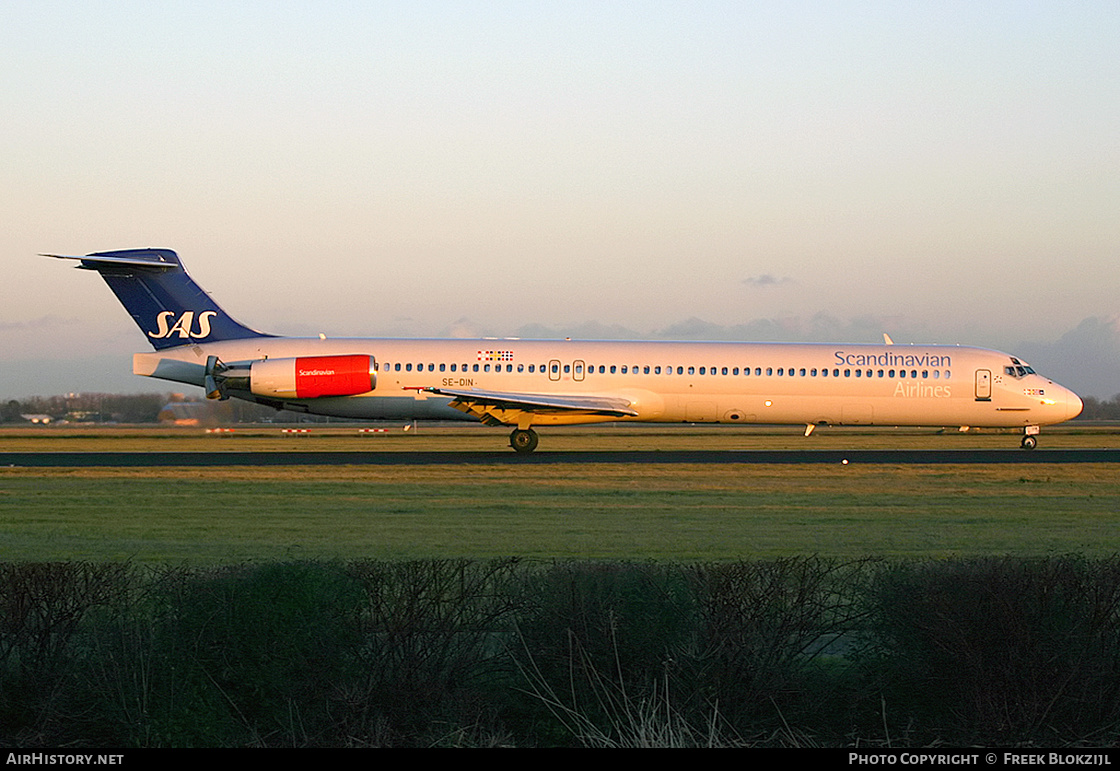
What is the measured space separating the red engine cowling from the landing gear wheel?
4691mm

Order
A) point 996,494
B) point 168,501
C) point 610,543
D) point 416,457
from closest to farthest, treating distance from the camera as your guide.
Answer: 1. point 610,543
2. point 168,501
3. point 996,494
4. point 416,457

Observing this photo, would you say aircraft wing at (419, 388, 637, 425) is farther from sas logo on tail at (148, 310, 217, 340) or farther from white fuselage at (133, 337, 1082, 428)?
sas logo on tail at (148, 310, 217, 340)

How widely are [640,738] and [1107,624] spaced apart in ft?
11.1

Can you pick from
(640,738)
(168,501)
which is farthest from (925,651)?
(168,501)

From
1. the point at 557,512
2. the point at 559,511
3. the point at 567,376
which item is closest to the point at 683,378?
the point at 567,376

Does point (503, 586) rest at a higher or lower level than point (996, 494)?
higher

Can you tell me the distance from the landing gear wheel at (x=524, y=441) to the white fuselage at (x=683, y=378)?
23.8 inches

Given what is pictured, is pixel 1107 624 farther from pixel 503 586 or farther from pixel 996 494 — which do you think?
pixel 996 494

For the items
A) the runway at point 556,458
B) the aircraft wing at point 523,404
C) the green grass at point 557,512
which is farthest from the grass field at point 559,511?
the aircraft wing at point 523,404

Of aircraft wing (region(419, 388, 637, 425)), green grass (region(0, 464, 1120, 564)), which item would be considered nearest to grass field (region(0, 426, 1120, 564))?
green grass (region(0, 464, 1120, 564))

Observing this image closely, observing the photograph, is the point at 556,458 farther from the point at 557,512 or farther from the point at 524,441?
the point at 557,512

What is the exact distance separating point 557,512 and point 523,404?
1413 cm

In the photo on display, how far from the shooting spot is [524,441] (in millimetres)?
34188

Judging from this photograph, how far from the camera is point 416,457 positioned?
3241 centimetres
